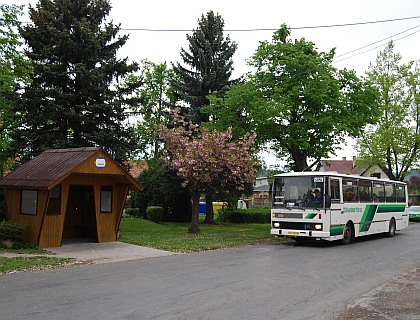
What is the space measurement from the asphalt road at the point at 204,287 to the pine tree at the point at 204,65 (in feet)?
58.7

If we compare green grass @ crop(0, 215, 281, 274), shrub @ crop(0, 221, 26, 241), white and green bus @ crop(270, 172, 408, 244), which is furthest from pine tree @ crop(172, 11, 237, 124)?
shrub @ crop(0, 221, 26, 241)

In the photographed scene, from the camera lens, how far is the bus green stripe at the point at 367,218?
20.3 m

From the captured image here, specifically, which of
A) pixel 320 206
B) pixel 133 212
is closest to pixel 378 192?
pixel 320 206

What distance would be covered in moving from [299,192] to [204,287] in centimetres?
934

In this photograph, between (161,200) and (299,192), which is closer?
(299,192)

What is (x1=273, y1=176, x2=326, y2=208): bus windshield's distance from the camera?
57.6ft

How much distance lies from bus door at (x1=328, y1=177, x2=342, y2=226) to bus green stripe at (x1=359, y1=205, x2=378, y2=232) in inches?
103

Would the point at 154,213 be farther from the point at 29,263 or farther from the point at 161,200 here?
the point at 29,263

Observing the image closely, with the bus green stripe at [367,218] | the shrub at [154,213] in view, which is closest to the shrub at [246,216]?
the shrub at [154,213]

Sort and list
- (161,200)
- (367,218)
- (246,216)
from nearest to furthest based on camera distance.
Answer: (367,218)
(161,200)
(246,216)

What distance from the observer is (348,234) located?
763 inches

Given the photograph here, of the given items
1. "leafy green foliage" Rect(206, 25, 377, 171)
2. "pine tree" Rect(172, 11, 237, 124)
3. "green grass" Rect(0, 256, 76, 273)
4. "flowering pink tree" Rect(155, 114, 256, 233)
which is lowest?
"green grass" Rect(0, 256, 76, 273)

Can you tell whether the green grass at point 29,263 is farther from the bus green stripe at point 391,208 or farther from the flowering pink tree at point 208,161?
the bus green stripe at point 391,208

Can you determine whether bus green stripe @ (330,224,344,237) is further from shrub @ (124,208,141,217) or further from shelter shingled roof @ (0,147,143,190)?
A: shrub @ (124,208,141,217)
